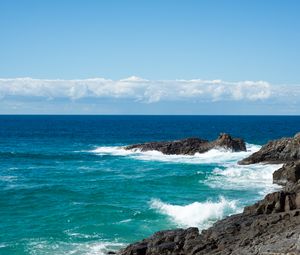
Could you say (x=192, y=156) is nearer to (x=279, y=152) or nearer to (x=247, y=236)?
(x=279, y=152)

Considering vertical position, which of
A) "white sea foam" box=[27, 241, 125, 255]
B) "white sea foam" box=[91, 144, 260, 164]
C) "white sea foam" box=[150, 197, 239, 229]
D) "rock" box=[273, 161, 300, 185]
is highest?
"rock" box=[273, 161, 300, 185]

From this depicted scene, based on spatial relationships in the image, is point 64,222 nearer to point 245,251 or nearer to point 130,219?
point 130,219

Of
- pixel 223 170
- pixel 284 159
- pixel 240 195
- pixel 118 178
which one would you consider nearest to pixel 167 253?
pixel 240 195

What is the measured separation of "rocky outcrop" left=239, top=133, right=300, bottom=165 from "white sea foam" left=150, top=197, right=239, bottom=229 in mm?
22205

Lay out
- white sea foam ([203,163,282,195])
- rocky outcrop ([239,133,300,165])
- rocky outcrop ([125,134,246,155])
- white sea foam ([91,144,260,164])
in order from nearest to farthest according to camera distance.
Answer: white sea foam ([203,163,282,195])
rocky outcrop ([239,133,300,165])
white sea foam ([91,144,260,164])
rocky outcrop ([125,134,246,155])

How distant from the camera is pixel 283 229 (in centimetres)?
2411

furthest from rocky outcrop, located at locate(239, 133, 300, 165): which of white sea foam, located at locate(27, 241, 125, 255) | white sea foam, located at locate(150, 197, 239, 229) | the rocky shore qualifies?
white sea foam, located at locate(27, 241, 125, 255)

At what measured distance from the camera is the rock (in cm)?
4542

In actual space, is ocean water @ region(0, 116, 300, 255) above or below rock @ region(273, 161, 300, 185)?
below

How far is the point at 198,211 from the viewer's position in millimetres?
36562

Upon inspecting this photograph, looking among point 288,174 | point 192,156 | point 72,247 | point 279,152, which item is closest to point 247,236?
point 72,247

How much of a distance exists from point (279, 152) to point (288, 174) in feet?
50.8

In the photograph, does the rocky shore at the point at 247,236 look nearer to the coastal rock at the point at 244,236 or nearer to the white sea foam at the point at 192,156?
the coastal rock at the point at 244,236

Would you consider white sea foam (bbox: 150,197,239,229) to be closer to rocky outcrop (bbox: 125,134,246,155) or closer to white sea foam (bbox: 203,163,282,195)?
white sea foam (bbox: 203,163,282,195)
